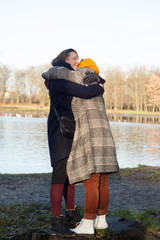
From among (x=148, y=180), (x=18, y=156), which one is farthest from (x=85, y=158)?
(x=18, y=156)

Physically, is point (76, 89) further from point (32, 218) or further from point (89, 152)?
point (32, 218)

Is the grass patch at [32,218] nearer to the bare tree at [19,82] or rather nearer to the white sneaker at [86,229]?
the white sneaker at [86,229]

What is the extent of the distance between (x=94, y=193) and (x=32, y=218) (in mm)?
1775

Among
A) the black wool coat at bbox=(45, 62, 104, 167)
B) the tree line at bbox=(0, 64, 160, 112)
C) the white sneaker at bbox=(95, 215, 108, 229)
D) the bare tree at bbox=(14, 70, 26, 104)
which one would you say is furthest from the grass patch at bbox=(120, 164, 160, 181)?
the bare tree at bbox=(14, 70, 26, 104)

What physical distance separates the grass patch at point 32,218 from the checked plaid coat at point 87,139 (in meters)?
0.72

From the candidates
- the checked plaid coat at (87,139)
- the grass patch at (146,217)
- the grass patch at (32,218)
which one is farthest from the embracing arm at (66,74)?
the grass patch at (146,217)

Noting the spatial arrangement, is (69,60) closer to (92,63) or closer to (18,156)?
(92,63)

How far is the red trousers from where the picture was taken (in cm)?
322

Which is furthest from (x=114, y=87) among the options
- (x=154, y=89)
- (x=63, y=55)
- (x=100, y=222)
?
(x=100, y=222)

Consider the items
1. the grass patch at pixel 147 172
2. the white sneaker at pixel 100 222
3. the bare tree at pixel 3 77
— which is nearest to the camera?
the white sneaker at pixel 100 222

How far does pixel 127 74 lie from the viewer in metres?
67.9

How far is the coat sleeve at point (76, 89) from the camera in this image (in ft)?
10.7

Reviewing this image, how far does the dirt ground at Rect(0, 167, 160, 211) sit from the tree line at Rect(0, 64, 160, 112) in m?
53.9

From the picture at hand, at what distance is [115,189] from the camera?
7070 mm
